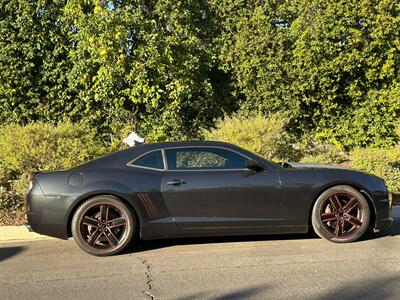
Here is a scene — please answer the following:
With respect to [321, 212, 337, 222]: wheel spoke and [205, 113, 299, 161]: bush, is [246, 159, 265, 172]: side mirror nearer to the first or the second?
[321, 212, 337, 222]: wheel spoke

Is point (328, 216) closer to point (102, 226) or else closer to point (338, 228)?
point (338, 228)

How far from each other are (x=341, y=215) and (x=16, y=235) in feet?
14.8

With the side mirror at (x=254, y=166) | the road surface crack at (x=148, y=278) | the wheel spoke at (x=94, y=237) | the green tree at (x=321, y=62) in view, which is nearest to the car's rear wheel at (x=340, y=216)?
the side mirror at (x=254, y=166)

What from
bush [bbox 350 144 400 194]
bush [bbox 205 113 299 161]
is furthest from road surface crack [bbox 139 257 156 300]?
bush [bbox 350 144 400 194]

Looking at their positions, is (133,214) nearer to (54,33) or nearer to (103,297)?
(103,297)

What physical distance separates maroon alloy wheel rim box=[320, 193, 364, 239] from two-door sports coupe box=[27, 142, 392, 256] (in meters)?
0.01

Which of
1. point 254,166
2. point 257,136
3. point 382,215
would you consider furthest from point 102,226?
point 257,136

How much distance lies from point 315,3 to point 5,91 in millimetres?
8320

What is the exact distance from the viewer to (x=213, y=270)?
17.0ft

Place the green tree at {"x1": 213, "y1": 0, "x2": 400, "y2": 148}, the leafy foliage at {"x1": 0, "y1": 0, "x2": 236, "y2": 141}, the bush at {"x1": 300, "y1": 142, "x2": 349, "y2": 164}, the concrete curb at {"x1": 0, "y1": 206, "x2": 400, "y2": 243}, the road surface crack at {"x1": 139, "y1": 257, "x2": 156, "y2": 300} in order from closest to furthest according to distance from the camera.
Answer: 1. the road surface crack at {"x1": 139, "y1": 257, "x2": 156, "y2": 300}
2. the concrete curb at {"x1": 0, "y1": 206, "x2": 400, "y2": 243}
3. the bush at {"x1": 300, "y1": 142, "x2": 349, "y2": 164}
4. the leafy foliage at {"x1": 0, "y1": 0, "x2": 236, "y2": 141}
5. the green tree at {"x1": 213, "y1": 0, "x2": 400, "y2": 148}

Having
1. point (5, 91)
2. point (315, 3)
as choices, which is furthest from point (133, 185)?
point (315, 3)

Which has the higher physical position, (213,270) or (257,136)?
(257,136)

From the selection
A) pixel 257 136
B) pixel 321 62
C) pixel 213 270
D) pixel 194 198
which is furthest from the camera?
pixel 321 62

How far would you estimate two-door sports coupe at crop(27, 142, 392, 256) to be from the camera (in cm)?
580
